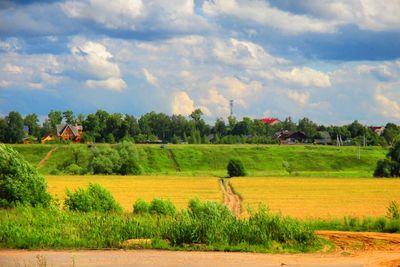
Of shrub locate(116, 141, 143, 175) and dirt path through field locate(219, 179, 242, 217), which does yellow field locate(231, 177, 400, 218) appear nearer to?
dirt path through field locate(219, 179, 242, 217)

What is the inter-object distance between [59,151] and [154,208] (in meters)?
114

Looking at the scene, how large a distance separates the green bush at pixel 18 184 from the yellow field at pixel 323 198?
1422 cm

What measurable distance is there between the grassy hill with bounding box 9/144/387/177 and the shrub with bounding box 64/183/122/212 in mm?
96900

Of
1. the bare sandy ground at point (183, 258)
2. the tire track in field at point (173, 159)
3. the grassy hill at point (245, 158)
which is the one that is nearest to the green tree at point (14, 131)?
the grassy hill at point (245, 158)

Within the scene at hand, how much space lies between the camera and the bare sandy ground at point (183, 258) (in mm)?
20156

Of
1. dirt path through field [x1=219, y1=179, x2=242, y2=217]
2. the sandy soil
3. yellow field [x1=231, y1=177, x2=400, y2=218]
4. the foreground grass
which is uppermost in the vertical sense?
the foreground grass

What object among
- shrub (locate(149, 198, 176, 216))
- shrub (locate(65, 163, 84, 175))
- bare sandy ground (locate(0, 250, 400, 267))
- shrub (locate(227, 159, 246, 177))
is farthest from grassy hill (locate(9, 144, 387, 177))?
bare sandy ground (locate(0, 250, 400, 267))

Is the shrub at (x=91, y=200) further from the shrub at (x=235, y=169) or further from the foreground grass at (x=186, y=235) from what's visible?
the shrub at (x=235, y=169)

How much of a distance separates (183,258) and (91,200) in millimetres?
13507

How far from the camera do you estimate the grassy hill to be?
13725 cm

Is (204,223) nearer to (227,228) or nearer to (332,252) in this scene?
(227,228)

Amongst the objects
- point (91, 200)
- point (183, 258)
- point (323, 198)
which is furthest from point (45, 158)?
point (183, 258)

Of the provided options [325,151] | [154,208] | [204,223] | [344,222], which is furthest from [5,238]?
[325,151]

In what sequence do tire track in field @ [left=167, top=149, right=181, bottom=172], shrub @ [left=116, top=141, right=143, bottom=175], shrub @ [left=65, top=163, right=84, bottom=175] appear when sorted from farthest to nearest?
tire track in field @ [left=167, top=149, right=181, bottom=172]
shrub @ [left=65, top=163, right=84, bottom=175]
shrub @ [left=116, top=141, right=143, bottom=175]
